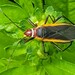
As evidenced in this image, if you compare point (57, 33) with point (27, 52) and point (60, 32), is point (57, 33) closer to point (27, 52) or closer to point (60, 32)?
point (60, 32)

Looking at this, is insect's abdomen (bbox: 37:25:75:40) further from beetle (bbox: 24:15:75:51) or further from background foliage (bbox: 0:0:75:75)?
background foliage (bbox: 0:0:75:75)

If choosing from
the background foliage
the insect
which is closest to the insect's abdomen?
the insect

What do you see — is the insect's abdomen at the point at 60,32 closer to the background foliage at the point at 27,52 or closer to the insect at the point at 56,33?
the insect at the point at 56,33

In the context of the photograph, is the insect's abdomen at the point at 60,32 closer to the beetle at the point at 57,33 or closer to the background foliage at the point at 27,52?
the beetle at the point at 57,33

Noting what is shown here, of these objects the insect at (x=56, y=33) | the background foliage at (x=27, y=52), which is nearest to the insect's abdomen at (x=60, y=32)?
the insect at (x=56, y=33)

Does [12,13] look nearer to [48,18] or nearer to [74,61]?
[48,18]

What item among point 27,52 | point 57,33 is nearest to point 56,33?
point 57,33

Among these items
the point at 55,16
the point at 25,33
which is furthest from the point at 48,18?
the point at 25,33

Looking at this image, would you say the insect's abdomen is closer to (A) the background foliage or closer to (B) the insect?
(B) the insect
